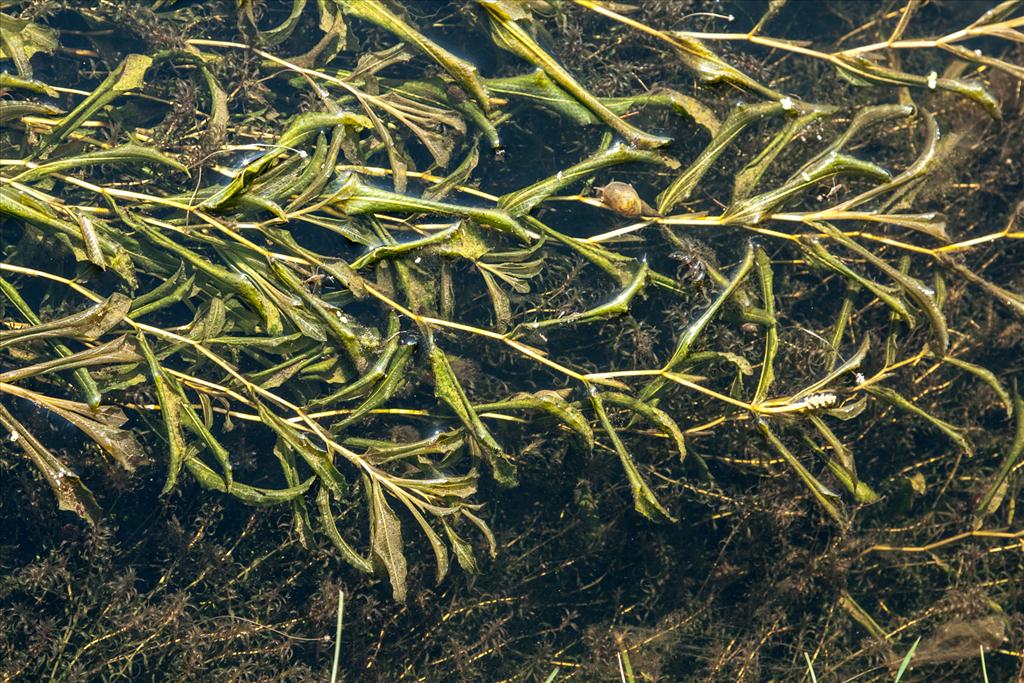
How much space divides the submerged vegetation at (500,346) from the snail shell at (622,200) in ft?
0.08

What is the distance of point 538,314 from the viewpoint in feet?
10.4

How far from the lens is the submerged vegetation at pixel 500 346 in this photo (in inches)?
107

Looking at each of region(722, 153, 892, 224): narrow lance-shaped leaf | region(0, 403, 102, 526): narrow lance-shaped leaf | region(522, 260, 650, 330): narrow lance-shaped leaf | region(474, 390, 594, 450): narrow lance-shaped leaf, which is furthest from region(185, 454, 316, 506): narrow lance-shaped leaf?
region(722, 153, 892, 224): narrow lance-shaped leaf

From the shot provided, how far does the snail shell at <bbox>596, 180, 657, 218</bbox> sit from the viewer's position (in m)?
3.04

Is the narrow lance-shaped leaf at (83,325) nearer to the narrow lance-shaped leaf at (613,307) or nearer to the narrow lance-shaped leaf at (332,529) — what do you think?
the narrow lance-shaped leaf at (332,529)

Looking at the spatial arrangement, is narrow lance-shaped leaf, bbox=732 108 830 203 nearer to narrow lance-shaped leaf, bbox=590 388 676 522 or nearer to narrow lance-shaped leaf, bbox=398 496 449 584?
narrow lance-shaped leaf, bbox=590 388 676 522

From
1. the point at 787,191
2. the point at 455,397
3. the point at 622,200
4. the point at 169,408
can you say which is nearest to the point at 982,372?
the point at 787,191

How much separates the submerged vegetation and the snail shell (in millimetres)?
25

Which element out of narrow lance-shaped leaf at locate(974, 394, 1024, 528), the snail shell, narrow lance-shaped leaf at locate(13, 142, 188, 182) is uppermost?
narrow lance-shaped leaf at locate(13, 142, 188, 182)

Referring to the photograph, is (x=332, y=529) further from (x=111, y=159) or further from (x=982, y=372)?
(x=982, y=372)

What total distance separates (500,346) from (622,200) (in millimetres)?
699

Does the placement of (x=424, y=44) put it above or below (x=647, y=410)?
above

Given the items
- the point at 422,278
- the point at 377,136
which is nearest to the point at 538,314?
the point at 422,278

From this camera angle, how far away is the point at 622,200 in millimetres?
3039
